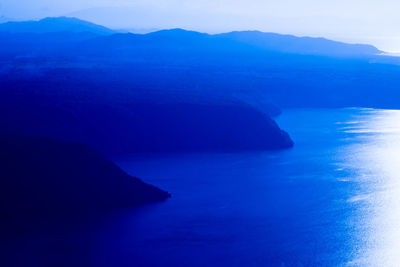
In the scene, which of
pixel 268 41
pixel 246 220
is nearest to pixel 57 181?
pixel 246 220

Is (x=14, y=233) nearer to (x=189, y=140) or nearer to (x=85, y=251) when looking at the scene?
(x=85, y=251)

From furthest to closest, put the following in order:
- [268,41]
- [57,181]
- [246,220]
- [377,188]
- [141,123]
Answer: [268,41], [141,123], [377,188], [246,220], [57,181]

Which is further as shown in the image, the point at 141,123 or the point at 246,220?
the point at 141,123

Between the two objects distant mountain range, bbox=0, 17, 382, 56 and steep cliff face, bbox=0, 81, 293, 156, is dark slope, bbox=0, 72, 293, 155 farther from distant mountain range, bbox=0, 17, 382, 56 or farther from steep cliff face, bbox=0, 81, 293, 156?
distant mountain range, bbox=0, 17, 382, 56

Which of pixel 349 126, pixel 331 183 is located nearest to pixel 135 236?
pixel 331 183

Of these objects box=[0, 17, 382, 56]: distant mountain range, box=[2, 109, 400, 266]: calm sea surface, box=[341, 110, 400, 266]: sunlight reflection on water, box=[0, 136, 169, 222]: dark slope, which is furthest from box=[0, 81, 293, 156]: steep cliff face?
box=[0, 17, 382, 56]: distant mountain range

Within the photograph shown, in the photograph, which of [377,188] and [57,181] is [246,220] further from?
[377,188]
